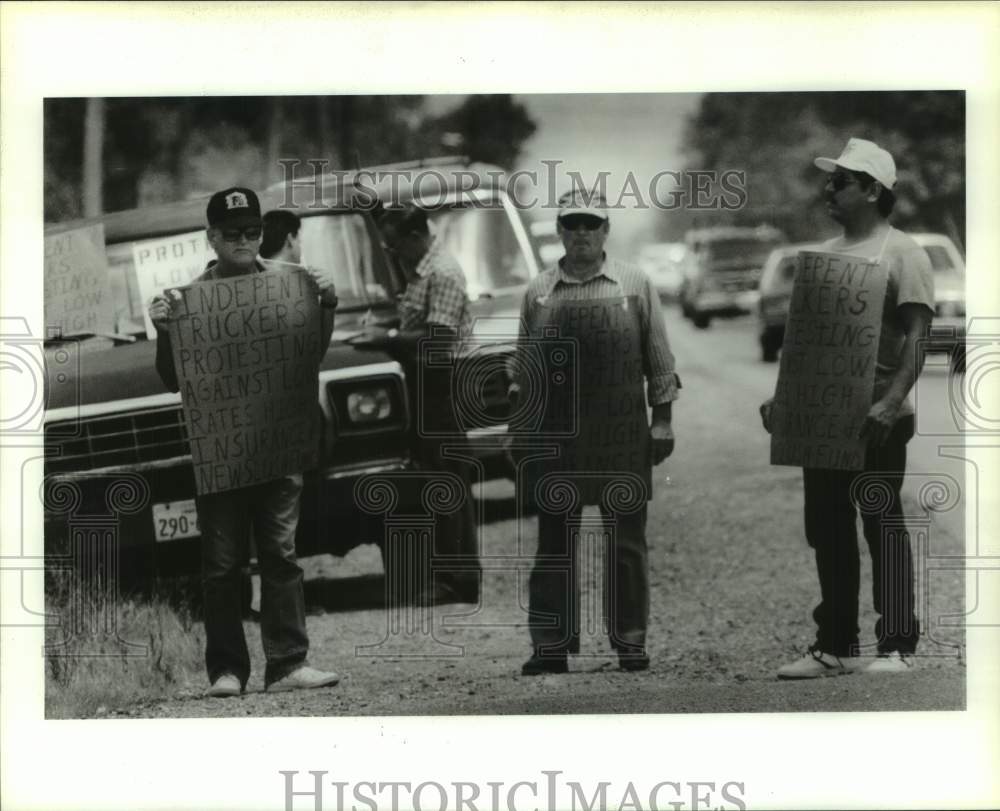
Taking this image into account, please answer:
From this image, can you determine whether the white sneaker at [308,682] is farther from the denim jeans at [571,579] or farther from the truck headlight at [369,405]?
the truck headlight at [369,405]

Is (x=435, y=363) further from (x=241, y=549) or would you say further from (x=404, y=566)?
(x=241, y=549)

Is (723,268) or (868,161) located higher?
(868,161)

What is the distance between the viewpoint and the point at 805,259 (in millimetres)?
10289

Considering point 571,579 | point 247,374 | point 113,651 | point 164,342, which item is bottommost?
point 113,651

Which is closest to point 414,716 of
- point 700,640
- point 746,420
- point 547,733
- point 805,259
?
point 547,733

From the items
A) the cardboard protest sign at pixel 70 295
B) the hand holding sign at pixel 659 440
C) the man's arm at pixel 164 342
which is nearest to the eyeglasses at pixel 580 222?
the hand holding sign at pixel 659 440

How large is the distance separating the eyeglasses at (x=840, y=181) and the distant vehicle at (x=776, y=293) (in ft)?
0.92

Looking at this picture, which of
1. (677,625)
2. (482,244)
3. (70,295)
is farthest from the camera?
(677,625)

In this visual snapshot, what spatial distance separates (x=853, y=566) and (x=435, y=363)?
2130 mm

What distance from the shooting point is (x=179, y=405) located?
1009cm

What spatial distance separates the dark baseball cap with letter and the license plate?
1281 mm

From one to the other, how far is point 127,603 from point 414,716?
140cm

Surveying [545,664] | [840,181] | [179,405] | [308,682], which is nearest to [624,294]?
[840,181]

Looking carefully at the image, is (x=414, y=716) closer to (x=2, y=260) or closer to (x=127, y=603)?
(x=127, y=603)
